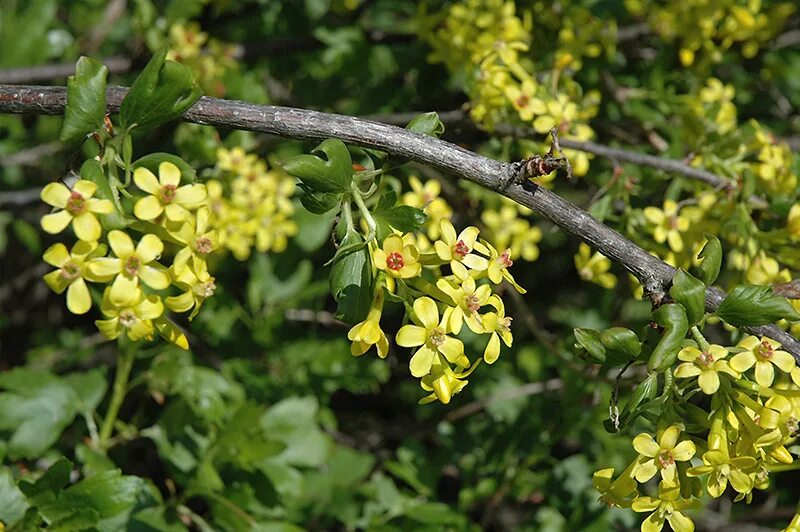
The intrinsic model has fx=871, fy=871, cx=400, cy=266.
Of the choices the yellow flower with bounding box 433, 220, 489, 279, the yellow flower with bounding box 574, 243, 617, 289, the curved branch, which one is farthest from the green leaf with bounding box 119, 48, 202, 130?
the yellow flower with bounding box 574, 243, 617, 289

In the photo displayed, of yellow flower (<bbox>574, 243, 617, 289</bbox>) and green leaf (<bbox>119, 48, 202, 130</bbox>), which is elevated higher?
green leaf (<bbox>119, 48, 202, 130</bbox>)

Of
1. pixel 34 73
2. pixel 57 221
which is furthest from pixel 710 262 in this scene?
pixel 34 73

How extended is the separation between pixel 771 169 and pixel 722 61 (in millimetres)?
1224

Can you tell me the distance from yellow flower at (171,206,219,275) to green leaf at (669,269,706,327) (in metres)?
0.75

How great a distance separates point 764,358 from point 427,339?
551 millimetres

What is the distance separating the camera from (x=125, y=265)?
1.35 m

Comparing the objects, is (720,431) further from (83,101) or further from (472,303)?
(83,101)

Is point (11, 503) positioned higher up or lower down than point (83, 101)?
lower down

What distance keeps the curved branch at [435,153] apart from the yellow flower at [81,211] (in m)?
0.21

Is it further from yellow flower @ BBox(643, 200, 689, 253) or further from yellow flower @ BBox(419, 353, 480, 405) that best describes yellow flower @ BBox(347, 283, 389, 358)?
yellow flower @ BBox(643, 200, 689, 253)

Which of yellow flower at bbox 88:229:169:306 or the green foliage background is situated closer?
yellow flower at bbox 88:229:169:306

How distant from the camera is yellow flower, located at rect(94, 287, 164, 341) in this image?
1.38 metres

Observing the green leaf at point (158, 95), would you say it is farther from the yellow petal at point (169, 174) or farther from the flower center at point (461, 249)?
the flower center at point (461, 249)

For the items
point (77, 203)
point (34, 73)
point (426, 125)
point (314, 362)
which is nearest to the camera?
point (77, 203)
